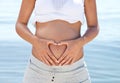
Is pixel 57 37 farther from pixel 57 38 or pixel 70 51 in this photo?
pixel 70 51

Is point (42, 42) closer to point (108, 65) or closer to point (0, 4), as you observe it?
point (108, 65)

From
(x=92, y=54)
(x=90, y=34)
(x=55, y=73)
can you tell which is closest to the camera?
(x=55, y=73)

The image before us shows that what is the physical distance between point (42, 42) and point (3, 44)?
456 centimetres

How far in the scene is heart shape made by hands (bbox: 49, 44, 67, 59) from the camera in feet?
8.13

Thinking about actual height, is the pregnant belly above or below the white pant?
above

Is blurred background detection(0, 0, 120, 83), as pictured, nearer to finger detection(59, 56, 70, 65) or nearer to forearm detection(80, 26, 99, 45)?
forearm detection(80, 26, 99, 45)

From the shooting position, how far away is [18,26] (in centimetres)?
257

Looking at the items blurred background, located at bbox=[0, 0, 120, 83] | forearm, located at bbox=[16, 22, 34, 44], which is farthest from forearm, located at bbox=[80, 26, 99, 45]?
blurred background, located at bbox=[0, 0, 120, 83]

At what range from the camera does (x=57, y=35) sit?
2.51m

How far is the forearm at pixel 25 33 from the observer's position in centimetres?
248

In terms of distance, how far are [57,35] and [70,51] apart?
0.42 ft

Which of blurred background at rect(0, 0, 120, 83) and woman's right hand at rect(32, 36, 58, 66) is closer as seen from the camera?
woman's right hand at rect(32, 36, 58, 66)

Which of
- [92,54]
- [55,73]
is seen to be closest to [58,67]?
[55,73]

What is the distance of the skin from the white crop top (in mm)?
33
